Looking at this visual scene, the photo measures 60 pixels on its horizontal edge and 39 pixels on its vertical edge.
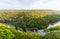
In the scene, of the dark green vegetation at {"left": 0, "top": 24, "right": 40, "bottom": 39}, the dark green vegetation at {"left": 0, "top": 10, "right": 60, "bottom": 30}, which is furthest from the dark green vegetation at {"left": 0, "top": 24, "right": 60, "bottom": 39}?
the dark green vegetation at {"left": 0, "top": 10, "right": 60, "bottom": 30}

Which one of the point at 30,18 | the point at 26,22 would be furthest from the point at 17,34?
the point at 30,18

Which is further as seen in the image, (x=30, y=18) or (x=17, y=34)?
(x=30, y=18)

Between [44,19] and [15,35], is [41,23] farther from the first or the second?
[15,35]

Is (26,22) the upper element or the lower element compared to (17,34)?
upper

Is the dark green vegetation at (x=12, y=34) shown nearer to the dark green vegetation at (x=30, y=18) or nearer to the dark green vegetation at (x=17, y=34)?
the dark green vegetation at (x=17, y=34)

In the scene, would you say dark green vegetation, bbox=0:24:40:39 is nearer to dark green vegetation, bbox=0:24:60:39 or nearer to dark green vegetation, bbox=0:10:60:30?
dark green vegetation, bbox=0:24:60:39

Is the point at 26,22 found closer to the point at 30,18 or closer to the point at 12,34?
the point at 30,18

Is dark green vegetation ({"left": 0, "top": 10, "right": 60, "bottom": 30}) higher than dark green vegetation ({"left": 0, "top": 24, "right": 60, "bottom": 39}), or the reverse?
dark green vegetation ({"left": 0, "top": 10, "right": 60, "bottom": 30})

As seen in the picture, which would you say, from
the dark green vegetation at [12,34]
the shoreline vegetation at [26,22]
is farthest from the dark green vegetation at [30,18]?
the dark green vegetation at [12,34]
